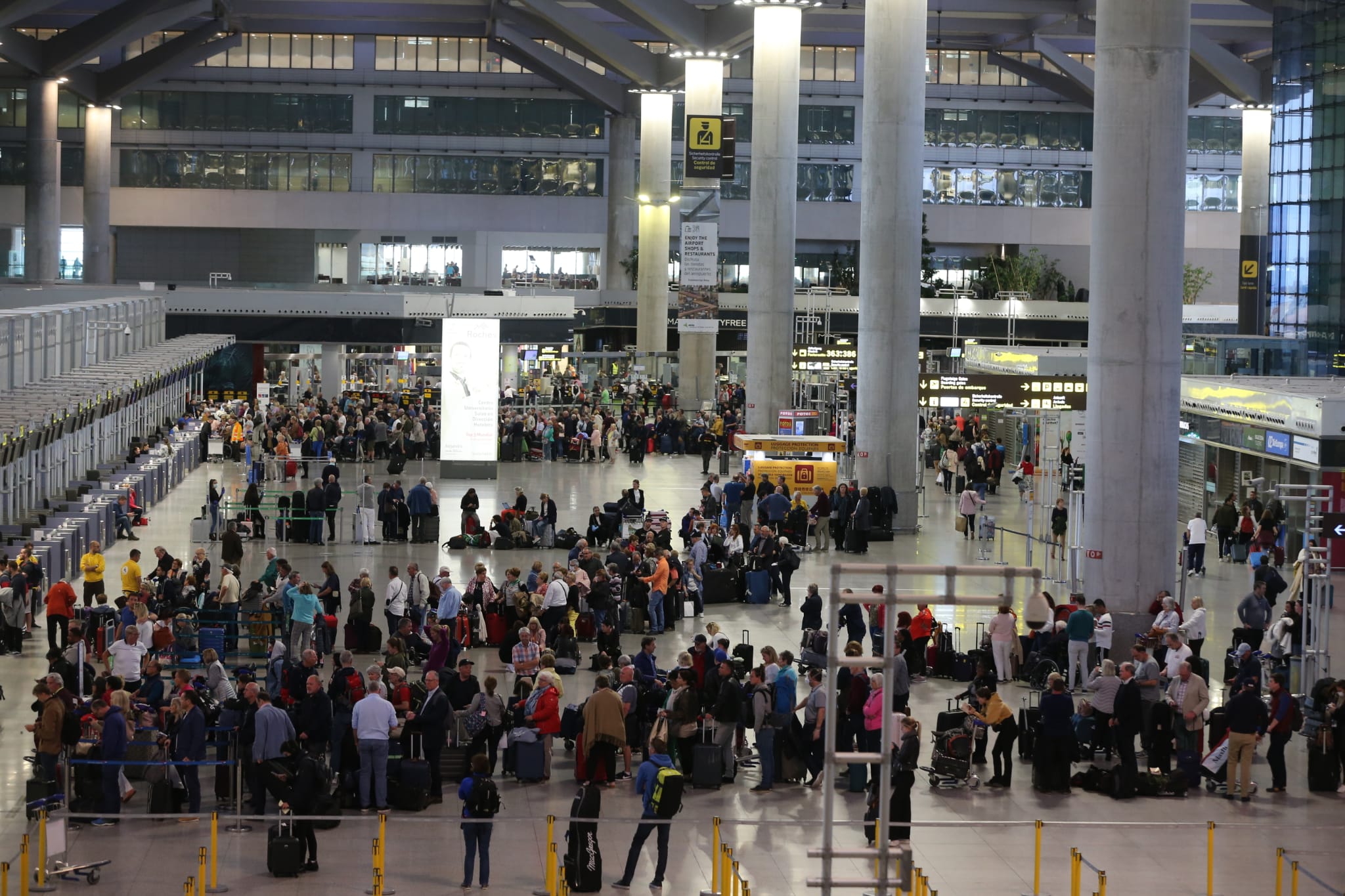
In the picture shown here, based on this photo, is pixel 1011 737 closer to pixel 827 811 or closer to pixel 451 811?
pixel 451 811

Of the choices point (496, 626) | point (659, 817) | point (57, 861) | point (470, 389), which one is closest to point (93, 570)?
point (496, 626)

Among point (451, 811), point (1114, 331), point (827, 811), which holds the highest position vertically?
point (1114, 331)

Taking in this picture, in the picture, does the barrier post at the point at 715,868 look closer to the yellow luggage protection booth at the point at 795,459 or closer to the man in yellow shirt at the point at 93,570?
the man in yellow shirt at the point at 93,570

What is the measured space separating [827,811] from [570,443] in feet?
125

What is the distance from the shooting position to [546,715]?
51.3ft

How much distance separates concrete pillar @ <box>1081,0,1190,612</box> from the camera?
21781 mm

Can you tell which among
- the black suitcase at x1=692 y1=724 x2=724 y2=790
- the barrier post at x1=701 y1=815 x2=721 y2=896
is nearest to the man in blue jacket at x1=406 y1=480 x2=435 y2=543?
the black suitcase at x1=692 y1=724 x2=724 y2=790

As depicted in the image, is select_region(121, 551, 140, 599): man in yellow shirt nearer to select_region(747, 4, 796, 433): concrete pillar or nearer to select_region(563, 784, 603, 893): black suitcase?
select_region(563, 784, 603, 893): black suitcase


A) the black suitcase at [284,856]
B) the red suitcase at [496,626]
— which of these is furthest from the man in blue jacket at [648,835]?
the red suitcase at [496,626]

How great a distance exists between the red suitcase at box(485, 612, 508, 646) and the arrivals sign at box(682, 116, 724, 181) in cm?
2754

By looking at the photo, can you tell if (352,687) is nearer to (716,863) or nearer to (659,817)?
(659,817)

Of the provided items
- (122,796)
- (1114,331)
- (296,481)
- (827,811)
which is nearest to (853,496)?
(1114,331)

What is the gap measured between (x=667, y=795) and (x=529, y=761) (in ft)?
9.97

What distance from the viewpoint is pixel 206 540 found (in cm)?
2981
